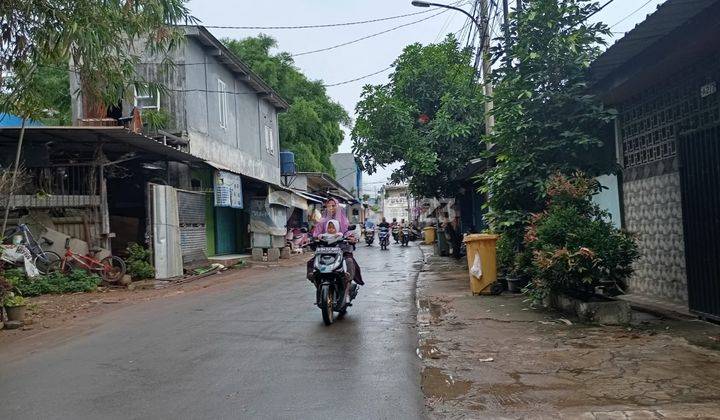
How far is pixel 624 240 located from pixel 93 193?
1209 centimetres

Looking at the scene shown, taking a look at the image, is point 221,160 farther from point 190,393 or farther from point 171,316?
point 190,393

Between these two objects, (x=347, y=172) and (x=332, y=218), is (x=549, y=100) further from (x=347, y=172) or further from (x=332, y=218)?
(x=347, y=172)

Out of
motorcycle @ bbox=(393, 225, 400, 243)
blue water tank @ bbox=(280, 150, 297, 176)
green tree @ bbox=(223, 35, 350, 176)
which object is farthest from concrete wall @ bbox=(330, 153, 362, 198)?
blue water tank @ bbox=(280, 150, 297, 176)

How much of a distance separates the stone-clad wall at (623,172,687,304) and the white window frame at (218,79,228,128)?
1579 centimetres

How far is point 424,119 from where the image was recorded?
21.6 m

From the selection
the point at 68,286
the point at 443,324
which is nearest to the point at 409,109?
the point at 68,286

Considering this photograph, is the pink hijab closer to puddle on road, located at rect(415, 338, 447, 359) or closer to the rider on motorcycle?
the rider on motorcycle

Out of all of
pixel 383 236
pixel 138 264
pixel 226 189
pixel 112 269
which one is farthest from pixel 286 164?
pixel 112 269

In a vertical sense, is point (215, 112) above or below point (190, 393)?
above

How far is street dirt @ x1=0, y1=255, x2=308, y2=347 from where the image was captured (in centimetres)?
875

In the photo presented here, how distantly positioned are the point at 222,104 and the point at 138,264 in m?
9.23

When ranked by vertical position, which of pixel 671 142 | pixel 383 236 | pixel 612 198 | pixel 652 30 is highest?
pixel 652 30

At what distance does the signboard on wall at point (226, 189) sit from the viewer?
1927cm

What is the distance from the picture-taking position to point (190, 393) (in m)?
4.98
